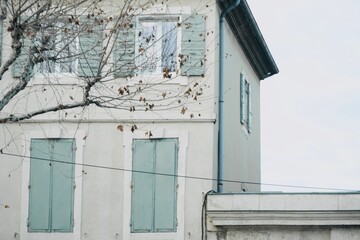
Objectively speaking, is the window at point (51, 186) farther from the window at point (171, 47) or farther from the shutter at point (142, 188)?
the window at point (171, 47)

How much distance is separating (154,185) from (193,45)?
2937mm

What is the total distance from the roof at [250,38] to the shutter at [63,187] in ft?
14.4

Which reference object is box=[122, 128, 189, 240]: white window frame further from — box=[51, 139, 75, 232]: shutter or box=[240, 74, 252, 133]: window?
box=[240, 74, 252, 133]: window

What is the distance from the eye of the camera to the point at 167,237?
29.7m

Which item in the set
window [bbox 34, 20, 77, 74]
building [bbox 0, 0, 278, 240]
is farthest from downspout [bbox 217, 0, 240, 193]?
window [bbox 34, 20, 77, 74]

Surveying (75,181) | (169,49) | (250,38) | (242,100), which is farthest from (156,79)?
(250,38)

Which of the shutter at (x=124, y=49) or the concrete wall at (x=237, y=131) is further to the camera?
the concrete wall at (x=237, y=131)

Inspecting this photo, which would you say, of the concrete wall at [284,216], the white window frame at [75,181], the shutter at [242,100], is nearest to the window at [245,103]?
the shutter at [242,100]

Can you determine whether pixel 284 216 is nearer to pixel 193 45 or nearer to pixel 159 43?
pixel 193 45

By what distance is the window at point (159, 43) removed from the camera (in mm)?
30000

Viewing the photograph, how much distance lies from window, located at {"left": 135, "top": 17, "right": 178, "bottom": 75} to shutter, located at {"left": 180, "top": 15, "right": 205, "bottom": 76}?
0.67 ft

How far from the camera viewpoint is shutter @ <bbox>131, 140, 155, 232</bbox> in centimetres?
2986

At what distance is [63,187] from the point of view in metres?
30.2

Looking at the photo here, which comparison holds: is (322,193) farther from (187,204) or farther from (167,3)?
(167,3)
